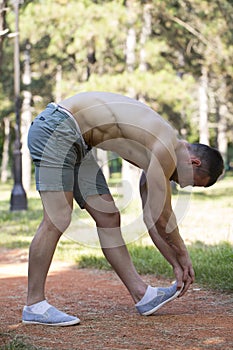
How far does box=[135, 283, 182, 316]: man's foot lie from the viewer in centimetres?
523

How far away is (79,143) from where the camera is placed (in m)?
4.98

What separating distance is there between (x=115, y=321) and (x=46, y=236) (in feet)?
2.32

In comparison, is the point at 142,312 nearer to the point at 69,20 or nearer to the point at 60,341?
the point at 60,341

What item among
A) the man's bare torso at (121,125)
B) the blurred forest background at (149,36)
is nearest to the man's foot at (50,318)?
the man's bare torso at (121,125)

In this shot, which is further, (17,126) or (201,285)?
(17,126)

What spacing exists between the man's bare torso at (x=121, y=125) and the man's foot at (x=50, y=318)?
1071mm

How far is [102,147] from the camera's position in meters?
5.13

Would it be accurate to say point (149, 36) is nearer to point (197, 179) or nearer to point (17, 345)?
point (197, 179)

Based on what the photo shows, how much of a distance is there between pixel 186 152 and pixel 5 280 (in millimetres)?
3175

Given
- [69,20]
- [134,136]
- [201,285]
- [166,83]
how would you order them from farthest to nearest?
[69,20]
[166,83]
[201,285]
[134,136]

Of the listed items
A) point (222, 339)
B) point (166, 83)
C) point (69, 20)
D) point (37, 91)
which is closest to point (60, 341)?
point (222, 339)

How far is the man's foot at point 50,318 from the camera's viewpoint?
15.9ft

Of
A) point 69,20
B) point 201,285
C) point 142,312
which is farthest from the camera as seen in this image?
point 69,20

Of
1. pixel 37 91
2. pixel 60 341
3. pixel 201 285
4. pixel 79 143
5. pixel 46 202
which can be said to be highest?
pixel 79 143
